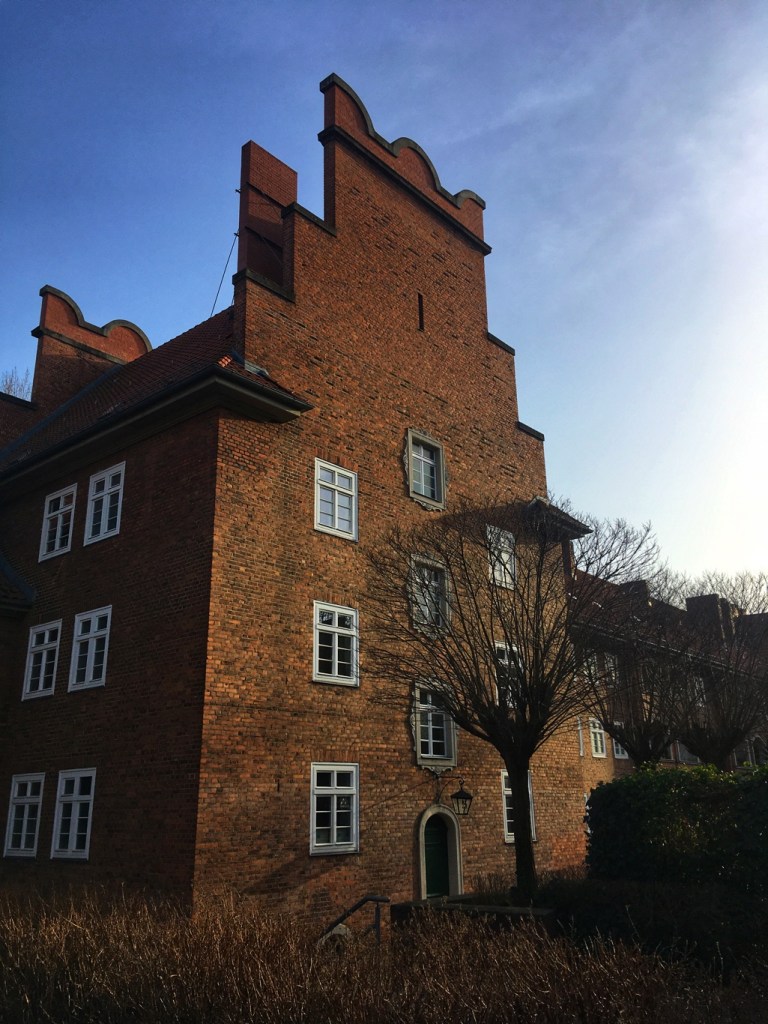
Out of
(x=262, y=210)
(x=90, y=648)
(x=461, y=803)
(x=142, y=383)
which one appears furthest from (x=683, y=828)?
(x=262, y=210)

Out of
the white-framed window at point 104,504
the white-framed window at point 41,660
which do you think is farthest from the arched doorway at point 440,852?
the white-framed window at point 104,504

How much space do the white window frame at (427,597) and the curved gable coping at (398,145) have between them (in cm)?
1138

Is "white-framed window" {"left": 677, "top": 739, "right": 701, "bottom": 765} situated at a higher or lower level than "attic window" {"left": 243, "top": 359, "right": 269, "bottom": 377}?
lower

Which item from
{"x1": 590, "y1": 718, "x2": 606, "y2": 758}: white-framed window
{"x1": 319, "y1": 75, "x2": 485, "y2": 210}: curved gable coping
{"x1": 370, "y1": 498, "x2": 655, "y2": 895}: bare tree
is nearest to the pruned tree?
{"x1": 590, "y1": 718, "x2": 606, "y2": 758}: white-framed window

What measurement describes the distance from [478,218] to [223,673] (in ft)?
55.7

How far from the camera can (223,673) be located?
14734mm

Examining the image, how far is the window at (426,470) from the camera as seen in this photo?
66.8ft

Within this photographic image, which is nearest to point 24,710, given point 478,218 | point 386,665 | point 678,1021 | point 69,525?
point 69,525

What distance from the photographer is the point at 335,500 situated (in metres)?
18.1

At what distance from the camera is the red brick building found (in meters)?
14.9

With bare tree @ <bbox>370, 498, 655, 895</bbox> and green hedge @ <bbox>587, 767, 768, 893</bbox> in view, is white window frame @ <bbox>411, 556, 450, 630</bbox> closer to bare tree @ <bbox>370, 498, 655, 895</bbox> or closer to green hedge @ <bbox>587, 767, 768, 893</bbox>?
bare tree @ <bbox>370, 498, 655, 895</bbox>

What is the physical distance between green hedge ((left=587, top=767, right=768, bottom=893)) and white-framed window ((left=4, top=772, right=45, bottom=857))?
419 inches

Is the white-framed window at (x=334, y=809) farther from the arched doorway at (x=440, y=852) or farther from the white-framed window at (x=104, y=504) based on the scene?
the white-framed window at (x=104, y=504)

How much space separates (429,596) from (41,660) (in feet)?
28.1
